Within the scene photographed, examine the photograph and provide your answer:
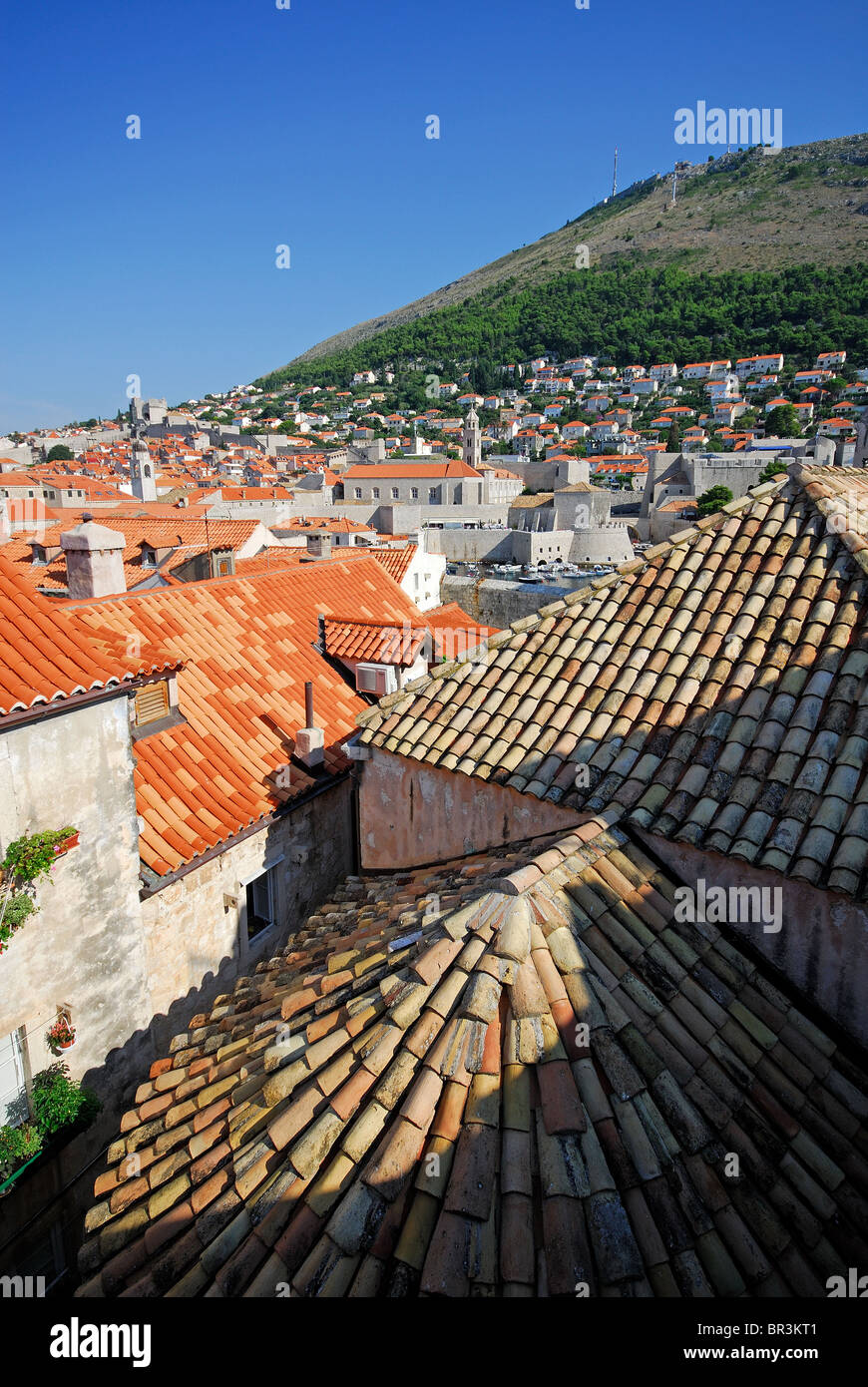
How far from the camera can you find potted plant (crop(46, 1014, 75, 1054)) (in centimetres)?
666

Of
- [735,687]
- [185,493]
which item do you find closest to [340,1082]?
[735,687]

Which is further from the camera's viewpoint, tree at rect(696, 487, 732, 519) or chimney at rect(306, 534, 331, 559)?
tree at rect(696, 487, 732, 519)

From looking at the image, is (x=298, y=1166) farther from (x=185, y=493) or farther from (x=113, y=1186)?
(x=185, y=493)

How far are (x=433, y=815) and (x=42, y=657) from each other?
3.83 meters

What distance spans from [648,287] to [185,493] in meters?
145

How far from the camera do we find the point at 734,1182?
12.3 ft

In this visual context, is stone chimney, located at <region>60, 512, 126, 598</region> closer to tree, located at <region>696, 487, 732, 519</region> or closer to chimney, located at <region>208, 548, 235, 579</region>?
chimney, located at <region>208, 548, 235, 579</region>

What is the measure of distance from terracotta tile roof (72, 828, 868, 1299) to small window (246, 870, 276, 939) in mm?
4955

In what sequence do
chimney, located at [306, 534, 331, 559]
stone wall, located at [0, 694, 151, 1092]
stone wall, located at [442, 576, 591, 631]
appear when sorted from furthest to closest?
stone wall, located at [442, 576, 591, 631] → chimney, located at [306, 534, 331, 559] → stone wall, located at [0, 694, 151, 1092]

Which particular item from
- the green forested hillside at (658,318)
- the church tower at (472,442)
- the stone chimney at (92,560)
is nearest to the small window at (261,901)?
the stone chimney at (92,560)

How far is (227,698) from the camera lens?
1127 cm

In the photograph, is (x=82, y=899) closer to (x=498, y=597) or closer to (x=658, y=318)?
(x=498, y=597)

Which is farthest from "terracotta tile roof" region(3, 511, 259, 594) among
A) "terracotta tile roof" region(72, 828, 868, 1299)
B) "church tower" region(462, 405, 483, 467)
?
"church tower" region(462, 405, 483, 467)

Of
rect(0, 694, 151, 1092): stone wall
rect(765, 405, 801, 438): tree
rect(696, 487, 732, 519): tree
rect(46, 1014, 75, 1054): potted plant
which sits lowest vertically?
rect(46, 1014, 75, 1054): potted plant
